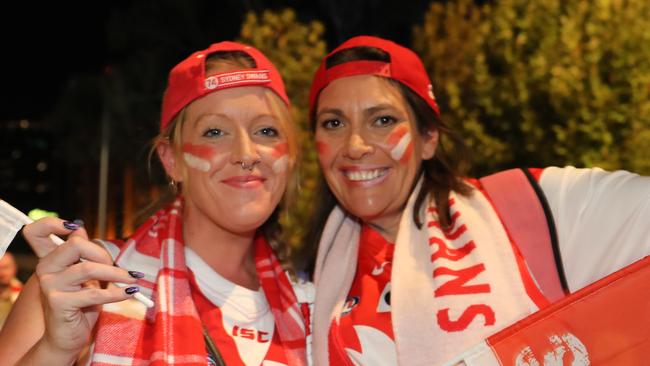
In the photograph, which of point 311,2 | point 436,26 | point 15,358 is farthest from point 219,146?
point 311,2

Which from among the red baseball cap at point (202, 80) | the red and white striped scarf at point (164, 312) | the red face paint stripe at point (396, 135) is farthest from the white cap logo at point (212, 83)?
the red face paint stripe at point (396, 135)

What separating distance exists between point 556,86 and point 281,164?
13.1ft

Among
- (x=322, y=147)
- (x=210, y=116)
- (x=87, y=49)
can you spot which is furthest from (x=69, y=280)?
(x=87, y=49)

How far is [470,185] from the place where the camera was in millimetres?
3133

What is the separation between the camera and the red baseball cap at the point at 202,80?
2.73 metres

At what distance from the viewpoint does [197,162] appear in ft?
8.96

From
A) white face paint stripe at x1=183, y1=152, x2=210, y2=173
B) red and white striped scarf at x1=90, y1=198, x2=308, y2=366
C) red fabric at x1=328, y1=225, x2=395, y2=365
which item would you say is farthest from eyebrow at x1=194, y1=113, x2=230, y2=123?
red fabric at x1=328, y1=225, x2=395, y2=365

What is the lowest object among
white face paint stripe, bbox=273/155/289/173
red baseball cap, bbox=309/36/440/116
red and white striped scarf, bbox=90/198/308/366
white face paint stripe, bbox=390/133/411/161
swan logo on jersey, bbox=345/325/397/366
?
swan logo on jersey, bbox=345/325/397/366

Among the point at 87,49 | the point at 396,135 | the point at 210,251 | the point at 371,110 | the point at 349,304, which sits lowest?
the point at 349,304

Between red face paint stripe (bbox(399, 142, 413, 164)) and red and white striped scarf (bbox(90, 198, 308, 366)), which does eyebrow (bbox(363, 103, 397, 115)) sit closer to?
red face paint stripe (bbox(399, 142, 413, 164))

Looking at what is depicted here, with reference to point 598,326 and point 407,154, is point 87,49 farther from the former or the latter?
point 598,326

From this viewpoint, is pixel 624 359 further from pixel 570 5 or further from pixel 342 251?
pixel 570 5

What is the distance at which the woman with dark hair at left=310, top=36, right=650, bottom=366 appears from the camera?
267 centimetres

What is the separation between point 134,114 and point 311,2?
4.32 meters
